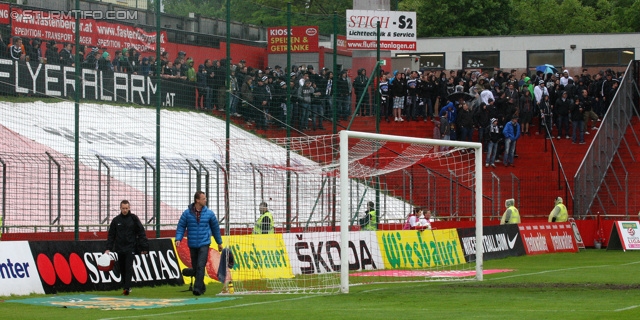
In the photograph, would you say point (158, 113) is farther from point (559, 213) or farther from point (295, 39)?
point (559, 213)

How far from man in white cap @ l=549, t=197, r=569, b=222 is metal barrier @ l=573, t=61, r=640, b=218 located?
5.84 feet

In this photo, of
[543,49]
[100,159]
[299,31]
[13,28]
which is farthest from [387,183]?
[543,49]

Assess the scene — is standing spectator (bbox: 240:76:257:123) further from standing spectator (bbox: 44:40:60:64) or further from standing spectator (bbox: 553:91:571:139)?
standing spectator (bbox: 553:91:571:139)

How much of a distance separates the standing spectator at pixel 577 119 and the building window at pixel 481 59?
57.1 ft

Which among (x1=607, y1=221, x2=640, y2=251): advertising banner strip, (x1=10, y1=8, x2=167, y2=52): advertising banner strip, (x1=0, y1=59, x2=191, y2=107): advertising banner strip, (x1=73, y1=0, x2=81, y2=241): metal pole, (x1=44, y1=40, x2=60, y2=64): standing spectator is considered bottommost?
(x1=607, y1=221, x2=640, y2=251): advertising banner strip

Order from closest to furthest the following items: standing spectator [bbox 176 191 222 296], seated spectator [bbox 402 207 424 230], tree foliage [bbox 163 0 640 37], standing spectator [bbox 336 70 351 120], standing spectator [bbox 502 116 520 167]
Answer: standing spectator [bbox 176 191 222 296], seated spectator [bbox 402 207 424 230], standing spectator [bbox 336 70 351 120], standing spectator [bbox 502 116 520 167], tree foliage [bbox 163 0 640 37]

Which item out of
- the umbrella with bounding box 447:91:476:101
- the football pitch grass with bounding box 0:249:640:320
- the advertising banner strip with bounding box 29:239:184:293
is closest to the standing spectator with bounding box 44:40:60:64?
the advertising banner strip with bounding box 29:239:184:293

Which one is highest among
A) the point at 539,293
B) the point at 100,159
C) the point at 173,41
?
the point at 173,41

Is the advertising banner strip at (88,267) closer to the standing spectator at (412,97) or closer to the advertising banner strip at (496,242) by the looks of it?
the advertising banner strip at (496,242)

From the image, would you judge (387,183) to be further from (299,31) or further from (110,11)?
(110,11)

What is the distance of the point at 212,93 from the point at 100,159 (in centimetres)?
328

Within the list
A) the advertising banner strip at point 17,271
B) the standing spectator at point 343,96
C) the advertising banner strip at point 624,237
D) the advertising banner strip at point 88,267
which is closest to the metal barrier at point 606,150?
the advertising banner strip at point 624,237

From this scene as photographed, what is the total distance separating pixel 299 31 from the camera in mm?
29547

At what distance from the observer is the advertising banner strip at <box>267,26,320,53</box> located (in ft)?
92.6
